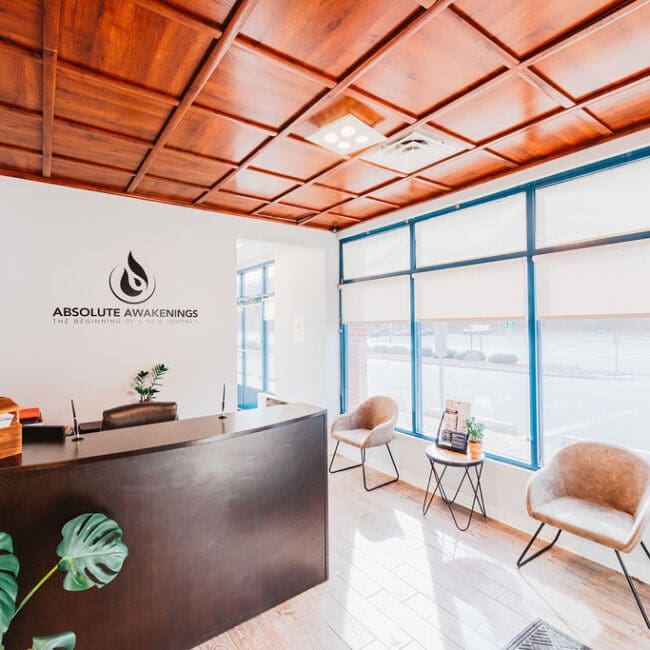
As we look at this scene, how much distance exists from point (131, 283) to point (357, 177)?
2463 millimetres

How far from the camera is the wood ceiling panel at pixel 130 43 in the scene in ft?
5.76

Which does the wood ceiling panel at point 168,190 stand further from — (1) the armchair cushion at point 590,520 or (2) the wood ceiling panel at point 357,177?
(1) the armchair cushion at point 590,520

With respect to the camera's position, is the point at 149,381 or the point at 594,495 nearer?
the point at 594,495

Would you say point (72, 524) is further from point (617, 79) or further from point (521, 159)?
point (521, 159)

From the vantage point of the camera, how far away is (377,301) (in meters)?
5.08

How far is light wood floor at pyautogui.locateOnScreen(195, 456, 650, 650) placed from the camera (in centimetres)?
231

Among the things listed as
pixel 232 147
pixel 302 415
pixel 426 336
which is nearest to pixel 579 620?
pixel 302 415

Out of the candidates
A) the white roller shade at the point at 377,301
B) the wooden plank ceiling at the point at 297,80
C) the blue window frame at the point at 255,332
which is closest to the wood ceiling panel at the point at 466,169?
the wooden plank ceiling at the point at 297,80

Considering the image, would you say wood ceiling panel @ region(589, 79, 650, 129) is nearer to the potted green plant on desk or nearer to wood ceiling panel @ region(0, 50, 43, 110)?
wood ceiling panel @ region(0, 50, 43, 110)

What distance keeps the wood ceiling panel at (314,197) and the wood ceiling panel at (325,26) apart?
6.18ft

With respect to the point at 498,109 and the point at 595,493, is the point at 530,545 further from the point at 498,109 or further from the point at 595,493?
the point at 498,109

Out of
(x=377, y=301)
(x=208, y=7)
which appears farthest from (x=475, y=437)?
(x=208, y=7)

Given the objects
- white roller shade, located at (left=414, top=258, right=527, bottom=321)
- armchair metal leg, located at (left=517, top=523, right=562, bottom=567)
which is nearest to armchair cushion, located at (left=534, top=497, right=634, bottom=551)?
armchair metal leg, located at (left=517, top=523, right=562, bottom=567)

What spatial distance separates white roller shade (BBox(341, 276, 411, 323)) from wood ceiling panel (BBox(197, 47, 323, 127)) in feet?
8.51
